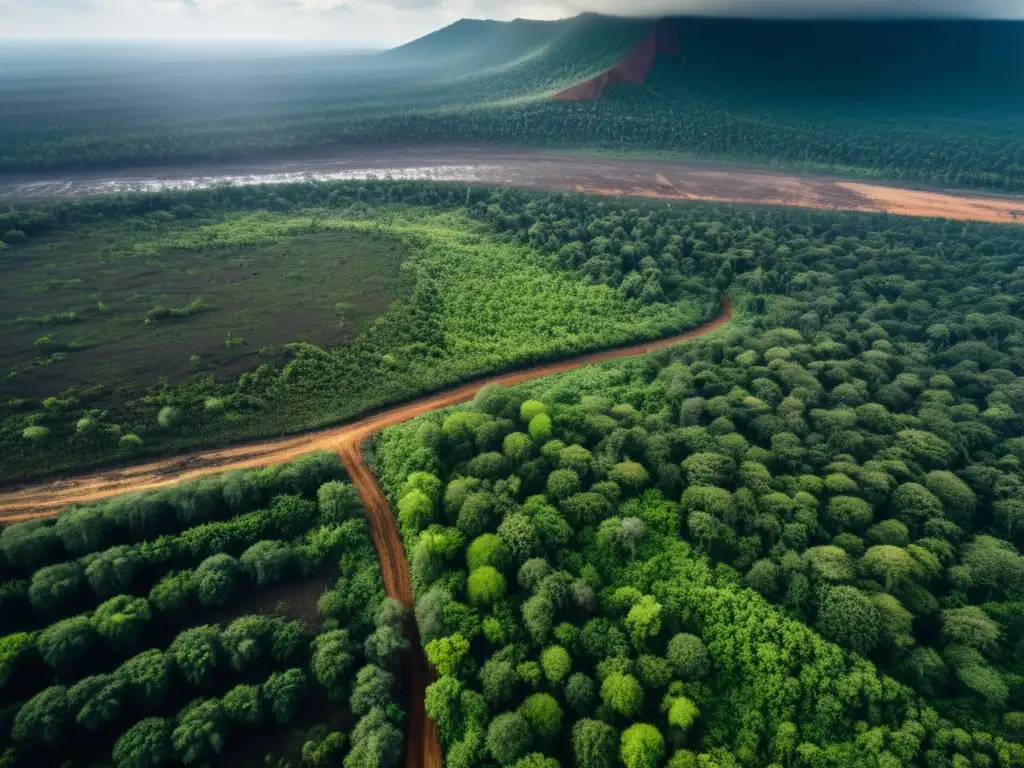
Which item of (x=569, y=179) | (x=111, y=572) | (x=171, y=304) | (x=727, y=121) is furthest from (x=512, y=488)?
(x=727, y=121)

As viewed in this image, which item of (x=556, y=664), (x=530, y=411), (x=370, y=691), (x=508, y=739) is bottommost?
(x=370, y=691)

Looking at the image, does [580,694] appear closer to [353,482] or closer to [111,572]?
[353,482]

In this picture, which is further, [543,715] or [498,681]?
[498,681]

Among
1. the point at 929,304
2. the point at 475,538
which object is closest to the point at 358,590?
the point at 475,538

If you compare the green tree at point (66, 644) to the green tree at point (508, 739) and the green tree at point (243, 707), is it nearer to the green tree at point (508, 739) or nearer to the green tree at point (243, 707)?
the green tree at point (243, 707)

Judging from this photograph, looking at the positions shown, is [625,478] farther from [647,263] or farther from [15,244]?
[15,244]
